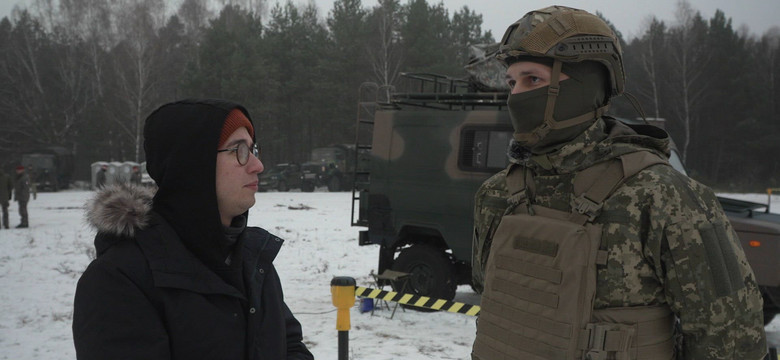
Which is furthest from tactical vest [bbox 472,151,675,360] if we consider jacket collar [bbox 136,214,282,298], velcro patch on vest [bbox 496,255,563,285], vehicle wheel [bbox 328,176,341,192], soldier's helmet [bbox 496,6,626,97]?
vehicle wheel [bbox 328,176,341,192]

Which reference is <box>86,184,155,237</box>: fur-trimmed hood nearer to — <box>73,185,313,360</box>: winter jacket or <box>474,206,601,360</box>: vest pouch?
<box>73,185,313,360</box>: winter jacket

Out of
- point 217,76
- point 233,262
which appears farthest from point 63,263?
point 217,76

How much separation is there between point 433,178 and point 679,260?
5139 mm

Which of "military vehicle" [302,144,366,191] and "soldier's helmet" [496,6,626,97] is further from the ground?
"soldier's helmet" [496,6,626,97]

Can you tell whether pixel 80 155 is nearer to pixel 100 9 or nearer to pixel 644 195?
pixel 100 9

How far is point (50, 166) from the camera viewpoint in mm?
31344

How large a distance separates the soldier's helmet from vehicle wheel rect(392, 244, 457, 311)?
16.3ft

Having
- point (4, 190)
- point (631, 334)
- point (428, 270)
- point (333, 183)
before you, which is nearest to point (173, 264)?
point (631, 334)

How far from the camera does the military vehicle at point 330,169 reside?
97.2ft

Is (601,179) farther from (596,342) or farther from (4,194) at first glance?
(4,194)

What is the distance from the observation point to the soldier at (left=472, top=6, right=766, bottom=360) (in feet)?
6.03

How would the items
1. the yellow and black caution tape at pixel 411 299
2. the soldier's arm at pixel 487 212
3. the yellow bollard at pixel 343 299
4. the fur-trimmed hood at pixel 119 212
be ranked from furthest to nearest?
the yellow and black caution tape at pixel 411 299, the yellow bollard at pixel 343 299, the soldier's arm at pixel 487 212, the fur-trimmed hood at pixel 119 212

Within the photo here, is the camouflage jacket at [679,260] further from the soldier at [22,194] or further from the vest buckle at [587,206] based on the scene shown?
the soldier at [22,194]

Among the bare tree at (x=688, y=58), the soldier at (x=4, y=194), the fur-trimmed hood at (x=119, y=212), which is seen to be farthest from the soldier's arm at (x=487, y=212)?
the bare tree at (x=688, y=58)
